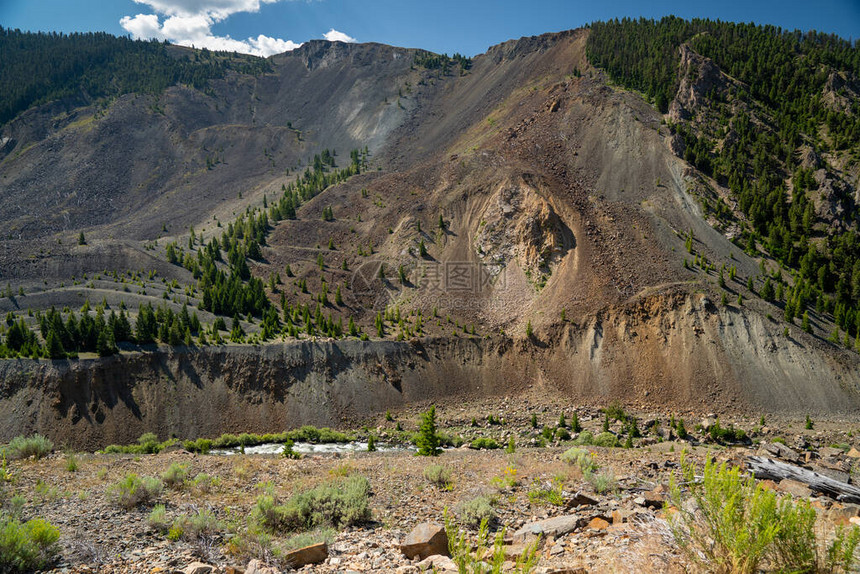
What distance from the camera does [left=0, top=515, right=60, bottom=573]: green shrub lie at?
8883mm

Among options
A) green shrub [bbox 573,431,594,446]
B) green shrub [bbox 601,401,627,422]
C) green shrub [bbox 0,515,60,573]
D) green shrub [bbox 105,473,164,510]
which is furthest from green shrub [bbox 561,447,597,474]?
green shrub [bbox 601,401,627,422]

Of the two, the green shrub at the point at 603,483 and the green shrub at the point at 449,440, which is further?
the green shrub at the point at 449,440

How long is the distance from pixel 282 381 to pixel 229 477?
24561 mm

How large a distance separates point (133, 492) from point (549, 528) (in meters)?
12.4

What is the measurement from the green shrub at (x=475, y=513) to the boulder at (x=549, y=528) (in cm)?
140

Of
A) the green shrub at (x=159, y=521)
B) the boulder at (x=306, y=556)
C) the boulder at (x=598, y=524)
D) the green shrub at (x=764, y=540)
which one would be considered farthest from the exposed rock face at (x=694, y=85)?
the green shrub at (x=159, y=521)

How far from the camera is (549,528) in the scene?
10461 millimetres

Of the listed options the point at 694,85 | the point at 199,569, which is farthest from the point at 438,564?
the point at 694,85

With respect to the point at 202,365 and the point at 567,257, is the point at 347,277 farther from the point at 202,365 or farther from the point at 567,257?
the point at 567,257

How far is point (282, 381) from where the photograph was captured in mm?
42250

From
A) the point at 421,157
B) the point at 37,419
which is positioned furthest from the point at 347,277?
the point at 421,157

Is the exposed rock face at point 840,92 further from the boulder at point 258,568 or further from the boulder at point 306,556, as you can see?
the boulder at point 258,568

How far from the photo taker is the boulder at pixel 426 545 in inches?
383

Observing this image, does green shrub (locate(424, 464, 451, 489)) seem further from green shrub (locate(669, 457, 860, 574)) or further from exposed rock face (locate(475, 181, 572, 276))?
exposed rock face (locate(475, 181, 572, 276))
